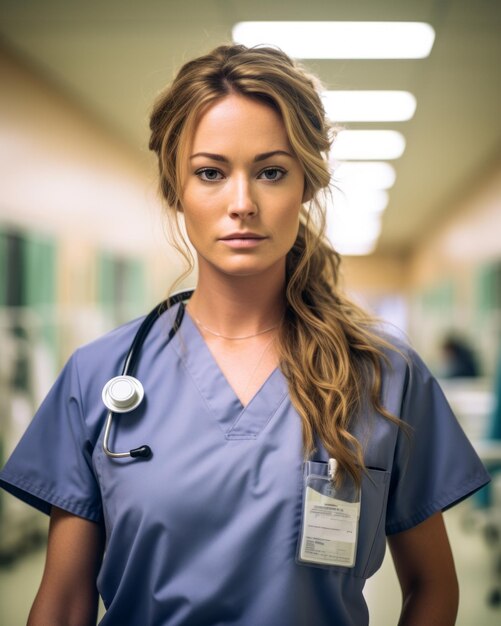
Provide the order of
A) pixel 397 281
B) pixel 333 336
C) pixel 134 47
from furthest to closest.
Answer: pixel 397 281 → pixel 134 47 → pixel 333 336

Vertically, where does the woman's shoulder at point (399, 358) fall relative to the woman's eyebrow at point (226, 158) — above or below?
below

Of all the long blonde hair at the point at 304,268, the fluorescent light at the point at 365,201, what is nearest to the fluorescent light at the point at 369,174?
the fluorescent light at the point at 365,201

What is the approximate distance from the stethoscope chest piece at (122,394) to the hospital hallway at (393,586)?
1.40ft

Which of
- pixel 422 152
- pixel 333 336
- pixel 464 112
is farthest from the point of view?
pixel 422 152

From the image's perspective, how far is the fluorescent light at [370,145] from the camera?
3.25 metres

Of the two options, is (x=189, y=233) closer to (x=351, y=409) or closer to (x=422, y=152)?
(x=351, y=409)

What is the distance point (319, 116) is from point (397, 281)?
33.1 ft

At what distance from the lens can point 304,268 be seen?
37.5 inches

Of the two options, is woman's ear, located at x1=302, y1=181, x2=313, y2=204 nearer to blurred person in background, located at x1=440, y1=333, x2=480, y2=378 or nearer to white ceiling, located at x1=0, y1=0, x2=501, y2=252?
white ceiling, located at x1=0, y1=0, x2=501, y2=252

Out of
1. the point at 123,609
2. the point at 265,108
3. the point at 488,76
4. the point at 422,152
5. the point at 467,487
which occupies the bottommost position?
the point at 123,609

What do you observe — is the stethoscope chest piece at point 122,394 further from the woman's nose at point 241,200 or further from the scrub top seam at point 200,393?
the woman's nose at point 241,200

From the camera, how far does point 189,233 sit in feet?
2.80

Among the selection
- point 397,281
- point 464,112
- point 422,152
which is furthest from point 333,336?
point 397,281

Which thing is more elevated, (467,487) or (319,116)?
(319,116)
